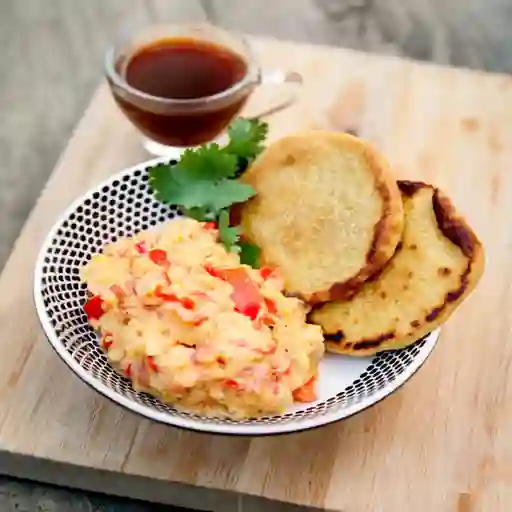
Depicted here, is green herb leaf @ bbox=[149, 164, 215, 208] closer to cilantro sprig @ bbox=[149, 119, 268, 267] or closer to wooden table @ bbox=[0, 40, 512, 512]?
cilantro sprig @ bbox=[149, 119, 268, 267]

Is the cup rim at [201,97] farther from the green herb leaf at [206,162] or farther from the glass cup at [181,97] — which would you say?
the green herb leaf at [206,162]

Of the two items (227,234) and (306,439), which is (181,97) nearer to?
(227,234)

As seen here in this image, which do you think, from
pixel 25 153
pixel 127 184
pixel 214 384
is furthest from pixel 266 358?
pixel 25 153

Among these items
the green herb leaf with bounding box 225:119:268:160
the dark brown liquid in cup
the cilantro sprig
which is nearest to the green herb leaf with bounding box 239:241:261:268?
the cilantro sprig

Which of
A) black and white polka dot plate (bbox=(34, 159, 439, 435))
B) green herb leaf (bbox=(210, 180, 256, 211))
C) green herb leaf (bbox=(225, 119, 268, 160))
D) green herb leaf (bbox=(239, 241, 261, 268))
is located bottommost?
black and white polka dot plate (bbox=(34, 159, 439, 435))

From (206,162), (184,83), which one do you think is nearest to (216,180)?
(206,162)
